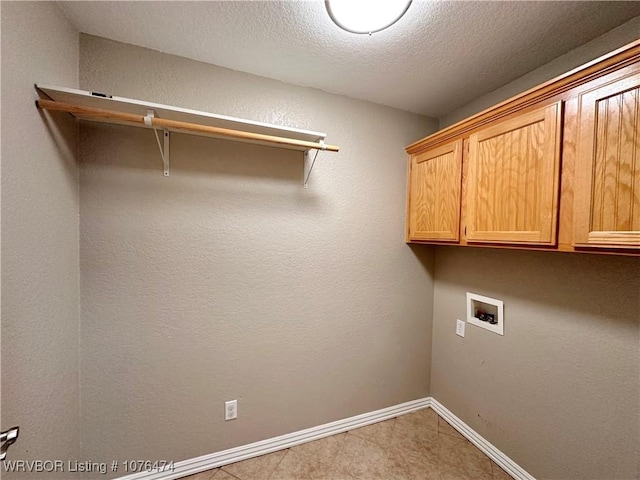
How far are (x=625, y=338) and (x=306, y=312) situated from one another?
161cm

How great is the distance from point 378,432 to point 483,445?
0.70 metres

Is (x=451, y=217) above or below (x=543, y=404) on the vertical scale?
above

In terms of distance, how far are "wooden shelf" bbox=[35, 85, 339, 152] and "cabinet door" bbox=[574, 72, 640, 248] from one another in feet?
3.73

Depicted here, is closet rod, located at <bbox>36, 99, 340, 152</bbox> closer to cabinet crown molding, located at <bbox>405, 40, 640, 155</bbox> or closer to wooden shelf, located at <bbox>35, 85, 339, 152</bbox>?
wooden shelf, located at <bbox>35, 85, 339, 152</bbox>

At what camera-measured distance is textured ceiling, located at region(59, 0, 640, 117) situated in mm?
1117

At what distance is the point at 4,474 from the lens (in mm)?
836

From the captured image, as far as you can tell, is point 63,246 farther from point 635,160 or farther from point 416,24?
point 635,160

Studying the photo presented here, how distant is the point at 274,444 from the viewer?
169cm

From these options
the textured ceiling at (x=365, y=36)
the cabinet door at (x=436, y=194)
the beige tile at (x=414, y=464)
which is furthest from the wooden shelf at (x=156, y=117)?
the beige tile at (x=414, y=464)

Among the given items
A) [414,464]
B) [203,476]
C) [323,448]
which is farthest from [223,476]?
[414,464]

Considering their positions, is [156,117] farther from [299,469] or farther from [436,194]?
[299,469]

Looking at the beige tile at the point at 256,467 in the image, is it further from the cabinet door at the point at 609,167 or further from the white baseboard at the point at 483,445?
the cabinet door at the point at 609,167

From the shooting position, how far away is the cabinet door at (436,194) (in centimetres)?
159

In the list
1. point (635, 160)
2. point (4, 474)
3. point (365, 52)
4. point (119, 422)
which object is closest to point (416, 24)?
point (365, 52)
